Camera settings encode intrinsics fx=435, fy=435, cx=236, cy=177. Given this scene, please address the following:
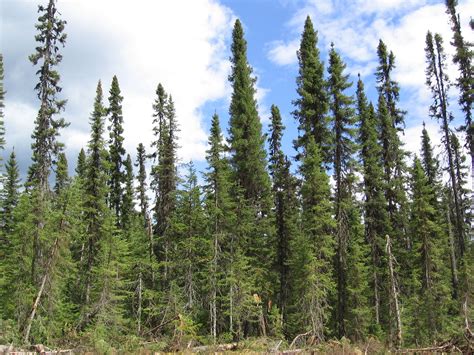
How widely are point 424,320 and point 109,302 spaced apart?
18909 millimetres

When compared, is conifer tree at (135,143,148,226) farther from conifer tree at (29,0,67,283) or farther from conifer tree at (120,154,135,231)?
conifer tree at (29,0,67,283)

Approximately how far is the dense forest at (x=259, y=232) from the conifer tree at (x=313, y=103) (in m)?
0.08

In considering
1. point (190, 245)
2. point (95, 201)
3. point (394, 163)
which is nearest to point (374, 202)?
point (394, 163)

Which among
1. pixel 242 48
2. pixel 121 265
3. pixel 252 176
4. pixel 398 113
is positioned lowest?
pixel 121 265

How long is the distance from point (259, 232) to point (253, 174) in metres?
3.67

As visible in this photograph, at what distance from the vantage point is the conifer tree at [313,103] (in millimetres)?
25984

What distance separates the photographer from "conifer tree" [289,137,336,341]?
22469 millimetres

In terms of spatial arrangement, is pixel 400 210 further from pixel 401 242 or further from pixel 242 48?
pixel 242 48

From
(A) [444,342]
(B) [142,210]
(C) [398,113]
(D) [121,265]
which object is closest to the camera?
(A) [444,342]

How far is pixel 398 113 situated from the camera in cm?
3353

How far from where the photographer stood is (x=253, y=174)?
90.3 ft

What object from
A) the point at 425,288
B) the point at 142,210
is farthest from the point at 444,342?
the point at 142,210

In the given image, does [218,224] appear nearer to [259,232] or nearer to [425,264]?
[259,232]

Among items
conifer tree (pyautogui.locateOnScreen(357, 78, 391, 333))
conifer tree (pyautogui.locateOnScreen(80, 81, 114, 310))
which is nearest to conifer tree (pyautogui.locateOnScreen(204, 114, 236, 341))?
conifer tree (pyautogui.locateOnScreen(80, 81, 114, 310))
